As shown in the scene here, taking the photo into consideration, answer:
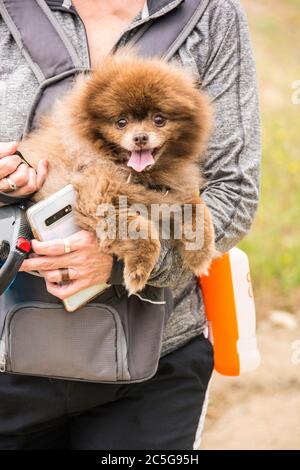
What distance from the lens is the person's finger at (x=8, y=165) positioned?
2029 millimetres

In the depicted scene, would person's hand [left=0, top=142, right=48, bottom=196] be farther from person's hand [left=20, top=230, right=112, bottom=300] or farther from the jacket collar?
the jacket collar

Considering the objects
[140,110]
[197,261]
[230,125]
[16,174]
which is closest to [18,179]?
[16,174]

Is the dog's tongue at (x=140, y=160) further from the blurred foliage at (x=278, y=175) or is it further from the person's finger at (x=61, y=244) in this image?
the blurred foliage at (x=278, y=175)

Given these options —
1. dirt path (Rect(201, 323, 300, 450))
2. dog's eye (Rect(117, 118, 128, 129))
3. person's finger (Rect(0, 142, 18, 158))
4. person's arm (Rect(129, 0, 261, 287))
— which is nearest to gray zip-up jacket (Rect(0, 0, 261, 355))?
person's arm (Rect(129, 0, 261, 287))

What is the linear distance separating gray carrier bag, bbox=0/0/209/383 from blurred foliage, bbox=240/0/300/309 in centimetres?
317

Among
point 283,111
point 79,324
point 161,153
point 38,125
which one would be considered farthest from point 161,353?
point 283,111

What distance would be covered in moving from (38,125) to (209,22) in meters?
0.63

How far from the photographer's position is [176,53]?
223 centimetres

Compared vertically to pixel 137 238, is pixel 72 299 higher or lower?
lower

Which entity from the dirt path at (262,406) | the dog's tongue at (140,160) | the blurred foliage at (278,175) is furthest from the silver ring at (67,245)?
the blurred foliage at (278,175)

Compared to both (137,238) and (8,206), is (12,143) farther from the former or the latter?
(137,238)

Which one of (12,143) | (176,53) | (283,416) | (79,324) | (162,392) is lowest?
(283,416)

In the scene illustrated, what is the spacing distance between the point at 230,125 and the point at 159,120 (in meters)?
0.25

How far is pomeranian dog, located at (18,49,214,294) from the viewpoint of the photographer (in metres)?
2.06
